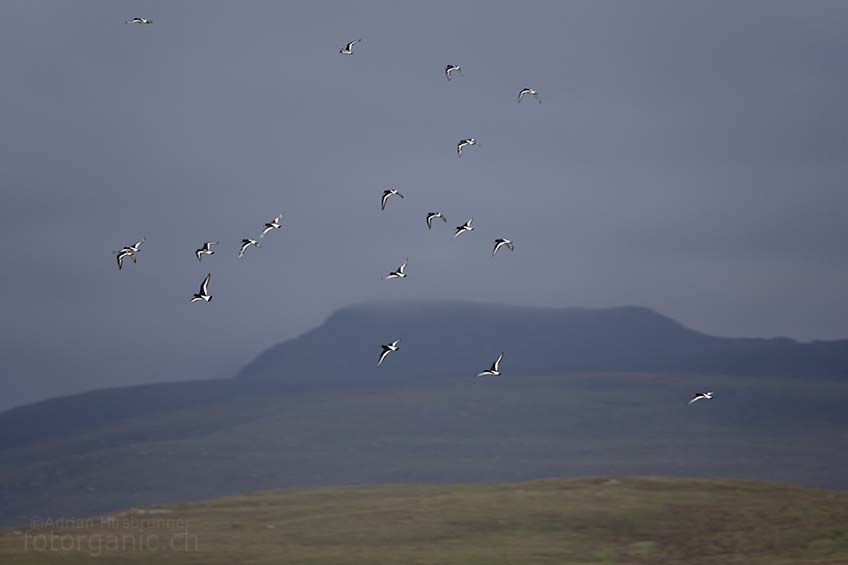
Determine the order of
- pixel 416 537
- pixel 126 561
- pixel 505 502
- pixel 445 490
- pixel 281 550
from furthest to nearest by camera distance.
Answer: pixel 445 490
pixel 505 502
pixel 416 537
pixel 281 550
pixel 126 561

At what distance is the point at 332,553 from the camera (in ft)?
422

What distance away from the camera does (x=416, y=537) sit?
140125mm

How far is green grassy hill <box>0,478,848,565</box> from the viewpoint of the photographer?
12606cm

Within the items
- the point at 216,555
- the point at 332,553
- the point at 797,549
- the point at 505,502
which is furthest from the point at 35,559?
the point at 797,549

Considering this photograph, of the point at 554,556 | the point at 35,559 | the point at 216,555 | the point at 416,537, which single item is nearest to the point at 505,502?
the point at 416,537

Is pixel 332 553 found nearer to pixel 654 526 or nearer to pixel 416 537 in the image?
pixel 416 537

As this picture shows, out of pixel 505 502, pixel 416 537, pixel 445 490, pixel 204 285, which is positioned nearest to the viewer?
pixel 204 285

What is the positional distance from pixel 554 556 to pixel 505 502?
32673 mm

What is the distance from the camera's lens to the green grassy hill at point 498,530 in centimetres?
12606

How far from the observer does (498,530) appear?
14312 cm

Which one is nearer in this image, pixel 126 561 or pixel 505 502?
pixel 126 561

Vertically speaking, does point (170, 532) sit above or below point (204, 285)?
below

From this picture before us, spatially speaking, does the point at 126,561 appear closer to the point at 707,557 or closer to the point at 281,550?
the point at 281,550

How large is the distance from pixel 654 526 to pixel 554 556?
2046 centimetres
